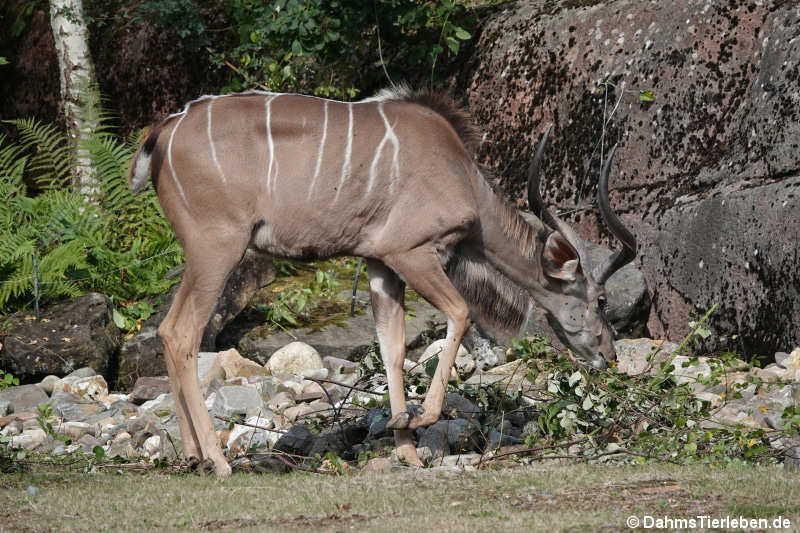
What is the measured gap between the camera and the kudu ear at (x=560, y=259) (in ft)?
21.5

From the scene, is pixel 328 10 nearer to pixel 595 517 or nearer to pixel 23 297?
pixel 23 297

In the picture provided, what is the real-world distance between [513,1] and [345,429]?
6.15m

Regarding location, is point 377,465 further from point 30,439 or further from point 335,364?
Answer: point 335,364

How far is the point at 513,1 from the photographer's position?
1105 cm

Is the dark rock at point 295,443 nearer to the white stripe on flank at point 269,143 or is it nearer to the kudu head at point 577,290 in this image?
the white stripe on flank at point 269,143

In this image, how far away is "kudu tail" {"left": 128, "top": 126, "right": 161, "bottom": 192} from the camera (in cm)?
598

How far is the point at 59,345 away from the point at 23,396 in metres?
0.67

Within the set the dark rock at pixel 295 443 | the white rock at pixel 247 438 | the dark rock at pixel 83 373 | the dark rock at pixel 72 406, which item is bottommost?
the dark rock at pixel 72 406

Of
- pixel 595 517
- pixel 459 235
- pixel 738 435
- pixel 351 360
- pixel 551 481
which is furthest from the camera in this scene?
pixel 351 360

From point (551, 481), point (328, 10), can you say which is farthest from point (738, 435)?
point (328, 10)

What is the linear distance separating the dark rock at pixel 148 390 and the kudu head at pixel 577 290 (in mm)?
3187

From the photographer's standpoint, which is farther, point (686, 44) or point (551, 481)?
point (686, 44)

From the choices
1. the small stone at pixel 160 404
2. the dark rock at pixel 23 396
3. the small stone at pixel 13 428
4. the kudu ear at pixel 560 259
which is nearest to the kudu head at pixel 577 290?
the kudu ear at pixel 560 259

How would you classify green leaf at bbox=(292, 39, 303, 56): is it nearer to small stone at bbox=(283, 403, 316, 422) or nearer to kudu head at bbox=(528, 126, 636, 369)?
small stone at bbox=(283, 403, 316, 422)
